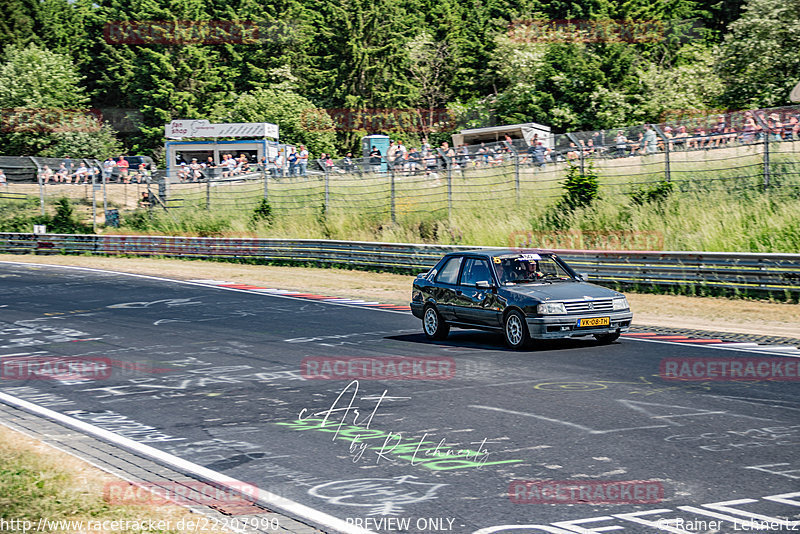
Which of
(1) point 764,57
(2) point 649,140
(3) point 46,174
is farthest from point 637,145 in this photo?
(3) point 46,174

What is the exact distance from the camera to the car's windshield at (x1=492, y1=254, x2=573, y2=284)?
13672 mm

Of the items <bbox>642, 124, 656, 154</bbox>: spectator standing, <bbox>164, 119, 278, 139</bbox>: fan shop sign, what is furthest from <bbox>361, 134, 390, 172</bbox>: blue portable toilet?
<bbox>642, 124, 656, 154</bbox>: spectator standing

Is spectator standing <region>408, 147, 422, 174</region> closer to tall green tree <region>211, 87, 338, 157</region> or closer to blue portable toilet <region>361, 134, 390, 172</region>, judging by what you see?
blue portable toilet <region>361, 134, 390, 172</region>

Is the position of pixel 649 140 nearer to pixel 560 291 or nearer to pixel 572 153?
pixel 572 153

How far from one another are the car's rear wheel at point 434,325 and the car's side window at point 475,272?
0.75 m

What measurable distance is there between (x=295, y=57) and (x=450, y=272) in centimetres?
7614

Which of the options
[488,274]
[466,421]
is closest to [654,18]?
[488,274]

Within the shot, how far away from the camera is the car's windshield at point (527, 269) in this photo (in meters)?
13.7

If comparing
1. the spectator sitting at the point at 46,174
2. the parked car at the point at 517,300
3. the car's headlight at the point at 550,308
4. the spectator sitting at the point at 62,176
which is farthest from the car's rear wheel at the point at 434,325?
the spectator sitting at the point at 46,174

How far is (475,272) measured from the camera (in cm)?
1413

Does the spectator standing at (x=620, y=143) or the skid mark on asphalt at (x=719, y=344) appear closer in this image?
the skid mark on asphalt at (x=719, y=344)

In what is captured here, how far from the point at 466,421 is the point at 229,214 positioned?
29.2 metres

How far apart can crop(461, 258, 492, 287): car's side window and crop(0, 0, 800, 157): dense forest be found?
44755 mm

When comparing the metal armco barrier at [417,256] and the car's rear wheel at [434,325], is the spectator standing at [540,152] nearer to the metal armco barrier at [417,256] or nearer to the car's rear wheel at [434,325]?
the metal armco barrier at [417,256]
